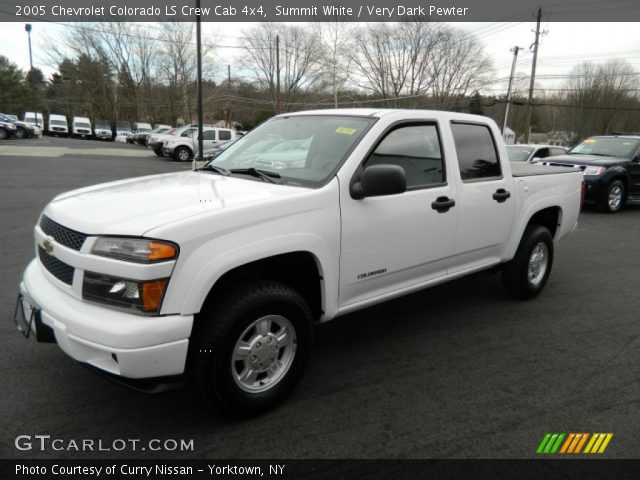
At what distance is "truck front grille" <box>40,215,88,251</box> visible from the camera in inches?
101

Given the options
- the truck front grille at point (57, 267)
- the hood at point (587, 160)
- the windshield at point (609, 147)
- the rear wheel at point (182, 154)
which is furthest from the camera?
the rear wheel at point (182, 154)

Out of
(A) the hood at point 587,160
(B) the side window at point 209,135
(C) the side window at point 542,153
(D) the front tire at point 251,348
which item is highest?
(B) the side window at point 209,135

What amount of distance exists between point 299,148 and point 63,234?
5.63 feet

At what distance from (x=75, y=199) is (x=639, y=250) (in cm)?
813

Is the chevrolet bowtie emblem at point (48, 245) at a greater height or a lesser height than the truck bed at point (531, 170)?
lesser

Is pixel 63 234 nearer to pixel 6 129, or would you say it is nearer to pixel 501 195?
pixel 501 195

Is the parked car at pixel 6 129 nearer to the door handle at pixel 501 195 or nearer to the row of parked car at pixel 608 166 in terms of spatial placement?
the row of parked car at pixel 608 166

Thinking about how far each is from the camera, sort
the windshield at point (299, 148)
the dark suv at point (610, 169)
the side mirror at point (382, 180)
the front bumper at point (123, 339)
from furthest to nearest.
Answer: the dark suv at point (610, 169) < the windshield at point (299, 148) < the side mirror at point (382, 180) < the front bumper at point (123, 339)

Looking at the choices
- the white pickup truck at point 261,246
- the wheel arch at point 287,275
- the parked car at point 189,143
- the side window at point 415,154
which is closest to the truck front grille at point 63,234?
the white pickup truck at point 261,246

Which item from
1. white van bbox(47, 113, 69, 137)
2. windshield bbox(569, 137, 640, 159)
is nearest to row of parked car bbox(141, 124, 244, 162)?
windshield bbox(569, 137, 640, 159)

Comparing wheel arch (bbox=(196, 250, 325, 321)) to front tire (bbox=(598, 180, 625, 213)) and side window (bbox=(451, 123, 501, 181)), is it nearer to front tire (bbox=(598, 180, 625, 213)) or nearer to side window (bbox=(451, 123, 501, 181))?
side window (bbox=(451, 123, 501, 181))

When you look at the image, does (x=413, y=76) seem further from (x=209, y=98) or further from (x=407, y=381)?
(x=407, y=381)

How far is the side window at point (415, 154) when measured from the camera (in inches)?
138

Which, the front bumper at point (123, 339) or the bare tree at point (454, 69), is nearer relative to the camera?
the front bumper at point (123, 339)
